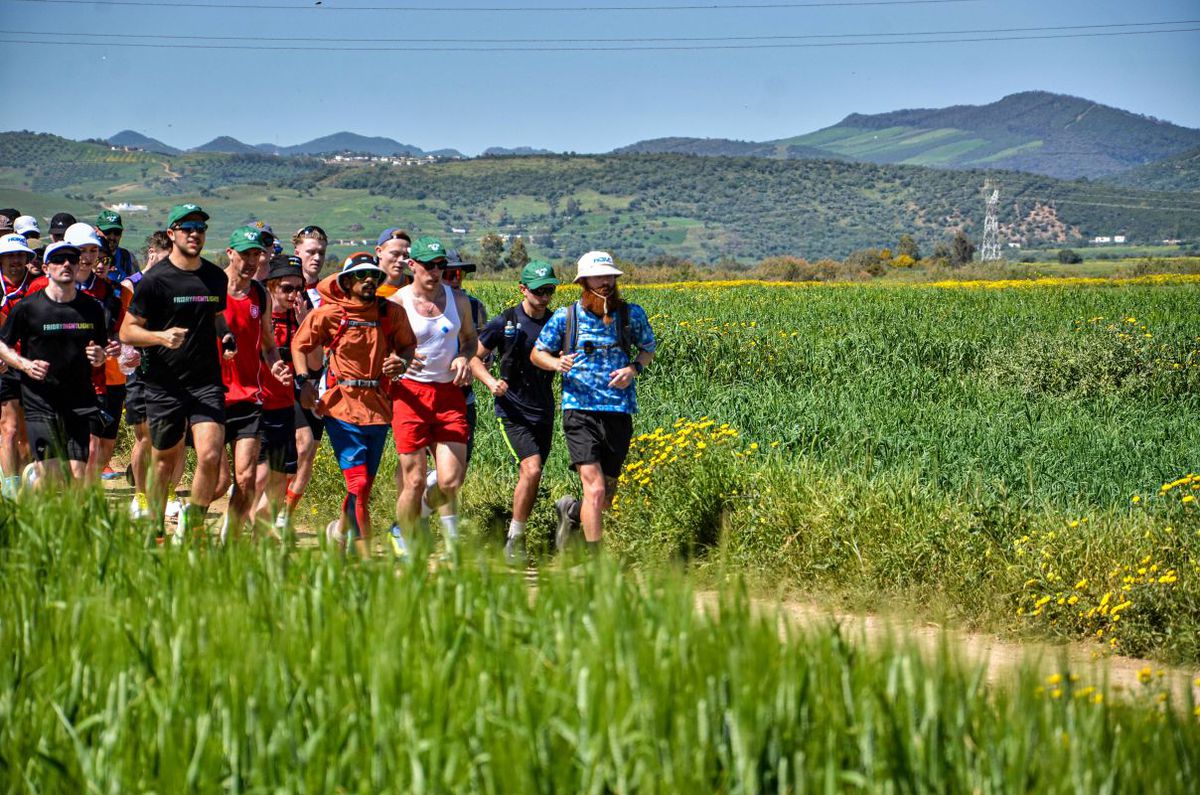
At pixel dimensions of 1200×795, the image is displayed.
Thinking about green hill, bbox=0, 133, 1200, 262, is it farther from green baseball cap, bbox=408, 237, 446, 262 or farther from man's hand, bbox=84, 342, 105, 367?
green baseball cap, bbox=408, 237, 446, 262

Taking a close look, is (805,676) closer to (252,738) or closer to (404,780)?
(404,780)

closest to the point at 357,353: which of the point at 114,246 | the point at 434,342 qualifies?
the point at 434,342

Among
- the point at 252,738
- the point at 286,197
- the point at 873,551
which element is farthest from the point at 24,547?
the point at 286,197

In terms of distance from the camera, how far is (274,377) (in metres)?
9.73

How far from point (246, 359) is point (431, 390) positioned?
1.27 m

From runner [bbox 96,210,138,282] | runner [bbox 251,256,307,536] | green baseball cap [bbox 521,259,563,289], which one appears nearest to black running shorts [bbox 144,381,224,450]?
runner [bbox 251,256,307,536]

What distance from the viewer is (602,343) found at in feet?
29.8

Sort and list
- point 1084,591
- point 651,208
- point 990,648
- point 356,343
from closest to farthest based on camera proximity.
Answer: point 990,648
point 1084,591
point 356,343
point 651,208

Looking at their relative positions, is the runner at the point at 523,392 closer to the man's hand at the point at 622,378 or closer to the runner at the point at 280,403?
the man's hand at the point at 622,378

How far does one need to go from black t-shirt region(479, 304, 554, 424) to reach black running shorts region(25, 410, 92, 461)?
2844 mm

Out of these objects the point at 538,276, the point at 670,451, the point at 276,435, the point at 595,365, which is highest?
the point at 538,276

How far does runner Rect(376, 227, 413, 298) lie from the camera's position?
10.0 m

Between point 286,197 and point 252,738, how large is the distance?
175895 millimetres

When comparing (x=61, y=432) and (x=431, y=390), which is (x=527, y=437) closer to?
(x=431, y=390)
